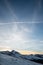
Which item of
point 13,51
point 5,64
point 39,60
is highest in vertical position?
point 13,51

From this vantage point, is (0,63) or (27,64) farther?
(27,64)

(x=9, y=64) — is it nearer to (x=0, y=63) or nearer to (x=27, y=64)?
(x=0, y=63)

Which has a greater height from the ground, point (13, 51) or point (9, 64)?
point (13, 51)

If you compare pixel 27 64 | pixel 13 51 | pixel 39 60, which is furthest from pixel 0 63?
pixel 13 51

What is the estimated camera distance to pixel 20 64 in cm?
1473

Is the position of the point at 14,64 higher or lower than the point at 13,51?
lower

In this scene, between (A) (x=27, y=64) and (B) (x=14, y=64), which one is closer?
(B) (x=14, y=64)

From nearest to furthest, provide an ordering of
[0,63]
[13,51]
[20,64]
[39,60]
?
[0,63] → [20,64] → [39,60] → [13,51]

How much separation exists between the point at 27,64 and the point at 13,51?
8.54m

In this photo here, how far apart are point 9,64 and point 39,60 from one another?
26.2 ft

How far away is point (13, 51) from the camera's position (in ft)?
77.9

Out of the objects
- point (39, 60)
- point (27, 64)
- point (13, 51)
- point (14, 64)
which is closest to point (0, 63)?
point (14, 64)

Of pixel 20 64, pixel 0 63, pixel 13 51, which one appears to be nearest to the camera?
pixel 0 63

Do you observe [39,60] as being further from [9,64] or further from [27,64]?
[9,64]
